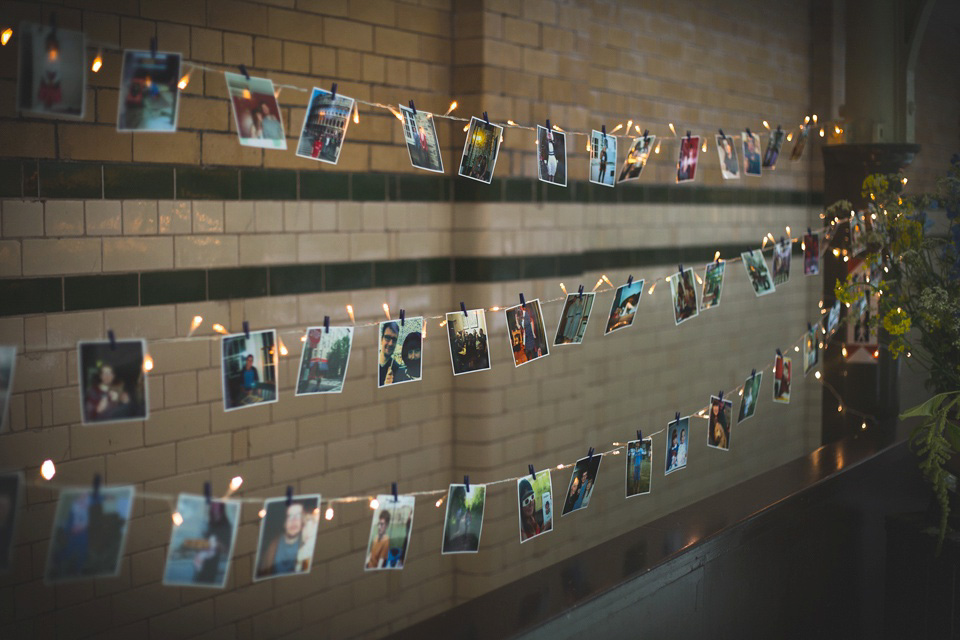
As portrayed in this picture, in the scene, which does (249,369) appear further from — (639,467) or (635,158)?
(635,158)

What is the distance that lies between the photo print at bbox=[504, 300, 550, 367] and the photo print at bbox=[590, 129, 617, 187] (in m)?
0.61

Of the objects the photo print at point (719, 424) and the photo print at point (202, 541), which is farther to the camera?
the photo print at point (719, 424)

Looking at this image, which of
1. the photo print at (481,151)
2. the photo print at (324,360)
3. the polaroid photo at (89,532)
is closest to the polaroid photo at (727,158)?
the photo print at (481,151)

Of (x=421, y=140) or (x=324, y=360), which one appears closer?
(x=324, y=360)

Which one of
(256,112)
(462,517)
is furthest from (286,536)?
(256,112)

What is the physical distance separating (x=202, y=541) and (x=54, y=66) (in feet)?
3.55

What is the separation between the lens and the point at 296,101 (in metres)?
3.88

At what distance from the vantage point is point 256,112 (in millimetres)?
2652

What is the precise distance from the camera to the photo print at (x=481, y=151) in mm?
3446

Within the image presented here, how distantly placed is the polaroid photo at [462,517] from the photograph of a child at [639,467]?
0.76 metres

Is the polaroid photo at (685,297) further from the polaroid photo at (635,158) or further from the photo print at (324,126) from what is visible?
the photo print at (324,126)

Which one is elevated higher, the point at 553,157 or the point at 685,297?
the point at 553,157

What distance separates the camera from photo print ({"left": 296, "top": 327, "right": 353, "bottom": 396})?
2.85m

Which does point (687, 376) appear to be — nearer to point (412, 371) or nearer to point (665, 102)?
point (665, 102)
